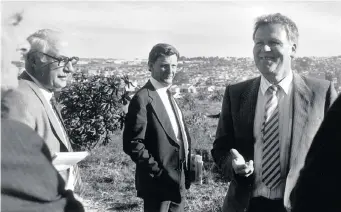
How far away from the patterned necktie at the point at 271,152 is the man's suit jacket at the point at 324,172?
911 mm

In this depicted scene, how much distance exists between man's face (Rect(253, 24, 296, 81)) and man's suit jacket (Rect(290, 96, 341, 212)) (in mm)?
1018

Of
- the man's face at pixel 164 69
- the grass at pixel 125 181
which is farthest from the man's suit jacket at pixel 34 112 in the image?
the grass at pixel 125 181

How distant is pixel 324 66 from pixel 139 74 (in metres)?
2.16

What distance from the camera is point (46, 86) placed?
2.11 metres

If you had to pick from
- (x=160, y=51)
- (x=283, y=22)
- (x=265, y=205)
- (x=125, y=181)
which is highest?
(x=283, y=22)

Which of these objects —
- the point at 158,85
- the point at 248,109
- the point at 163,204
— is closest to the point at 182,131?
the point at 158,85

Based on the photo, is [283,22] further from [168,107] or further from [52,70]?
[52,70]

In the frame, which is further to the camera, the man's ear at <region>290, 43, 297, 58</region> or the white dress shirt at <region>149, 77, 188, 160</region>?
the white dress shirt at <region>149, 77, 188, 160</region>

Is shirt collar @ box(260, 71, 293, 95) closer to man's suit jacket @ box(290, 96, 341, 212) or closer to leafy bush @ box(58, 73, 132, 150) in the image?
man's suit jacket @ box(290, 96, 341, 212)

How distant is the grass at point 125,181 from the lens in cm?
409

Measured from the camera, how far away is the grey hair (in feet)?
6.91

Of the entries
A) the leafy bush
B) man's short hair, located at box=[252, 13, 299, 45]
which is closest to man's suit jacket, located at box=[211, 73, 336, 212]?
man's short hair, located at box=[252, 13, 299, 45]

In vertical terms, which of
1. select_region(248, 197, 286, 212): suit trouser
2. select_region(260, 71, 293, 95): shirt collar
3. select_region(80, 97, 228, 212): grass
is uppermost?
select_region(260, 71, 293, 95): shirt collar

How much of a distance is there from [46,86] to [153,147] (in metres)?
0.94
